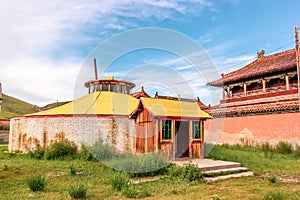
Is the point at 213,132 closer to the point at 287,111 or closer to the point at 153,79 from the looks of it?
the point at 287,111

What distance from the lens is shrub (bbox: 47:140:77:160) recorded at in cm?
1184

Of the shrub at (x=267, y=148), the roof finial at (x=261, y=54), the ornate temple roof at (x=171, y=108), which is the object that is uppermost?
the roof finial at (x=261, y=54)

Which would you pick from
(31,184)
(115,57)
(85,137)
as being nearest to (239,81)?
(115,57)

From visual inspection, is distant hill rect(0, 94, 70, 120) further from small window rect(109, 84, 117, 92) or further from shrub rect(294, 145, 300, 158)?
shrub rect(294, 145, 300, 158)

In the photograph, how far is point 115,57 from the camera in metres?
13.7

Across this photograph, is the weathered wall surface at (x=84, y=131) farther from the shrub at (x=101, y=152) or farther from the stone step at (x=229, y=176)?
the stone step at (x=229, y=176)

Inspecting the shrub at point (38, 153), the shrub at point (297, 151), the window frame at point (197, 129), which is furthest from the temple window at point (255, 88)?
the shrub at point (38, 153)

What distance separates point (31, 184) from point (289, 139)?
13.5 m

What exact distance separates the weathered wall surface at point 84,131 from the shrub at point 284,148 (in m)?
8.15

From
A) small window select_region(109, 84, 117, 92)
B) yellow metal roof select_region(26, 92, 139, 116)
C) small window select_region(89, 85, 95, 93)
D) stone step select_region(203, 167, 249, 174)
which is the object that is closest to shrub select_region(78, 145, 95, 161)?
yellow metal roof select_region(26, 92, 139, 116)

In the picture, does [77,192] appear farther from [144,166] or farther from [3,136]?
[3,136]

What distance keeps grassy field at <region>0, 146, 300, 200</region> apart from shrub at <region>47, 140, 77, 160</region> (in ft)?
5.36

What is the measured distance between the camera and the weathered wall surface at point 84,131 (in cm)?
1280

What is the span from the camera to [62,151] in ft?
39.6
